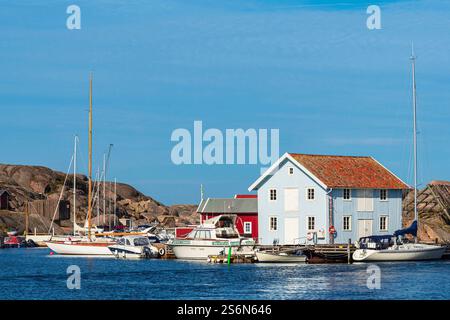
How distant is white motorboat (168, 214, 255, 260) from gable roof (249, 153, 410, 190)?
5328 mm

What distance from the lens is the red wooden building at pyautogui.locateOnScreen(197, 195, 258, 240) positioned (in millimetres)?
88250

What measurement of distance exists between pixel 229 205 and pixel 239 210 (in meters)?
2.87

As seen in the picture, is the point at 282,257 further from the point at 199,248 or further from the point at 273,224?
the point at 199,248

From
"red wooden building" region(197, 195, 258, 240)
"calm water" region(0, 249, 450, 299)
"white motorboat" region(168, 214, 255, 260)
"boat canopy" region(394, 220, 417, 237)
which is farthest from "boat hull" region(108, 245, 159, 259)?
"boat canopy" region(394, 220, 417, 237)

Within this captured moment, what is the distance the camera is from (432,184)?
326 ft

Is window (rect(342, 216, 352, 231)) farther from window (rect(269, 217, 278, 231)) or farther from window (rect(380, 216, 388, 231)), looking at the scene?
window (rect(269, 217, 278, 231))

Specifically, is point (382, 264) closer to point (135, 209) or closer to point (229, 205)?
point (229, 205)

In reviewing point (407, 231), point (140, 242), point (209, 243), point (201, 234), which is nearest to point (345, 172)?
point (407, 231)

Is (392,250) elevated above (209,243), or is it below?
below

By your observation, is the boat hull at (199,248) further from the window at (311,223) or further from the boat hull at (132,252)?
the window at (311,223)

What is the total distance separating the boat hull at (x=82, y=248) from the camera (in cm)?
8894

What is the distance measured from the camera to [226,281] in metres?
56.2

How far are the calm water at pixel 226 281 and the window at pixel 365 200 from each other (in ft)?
28.3
